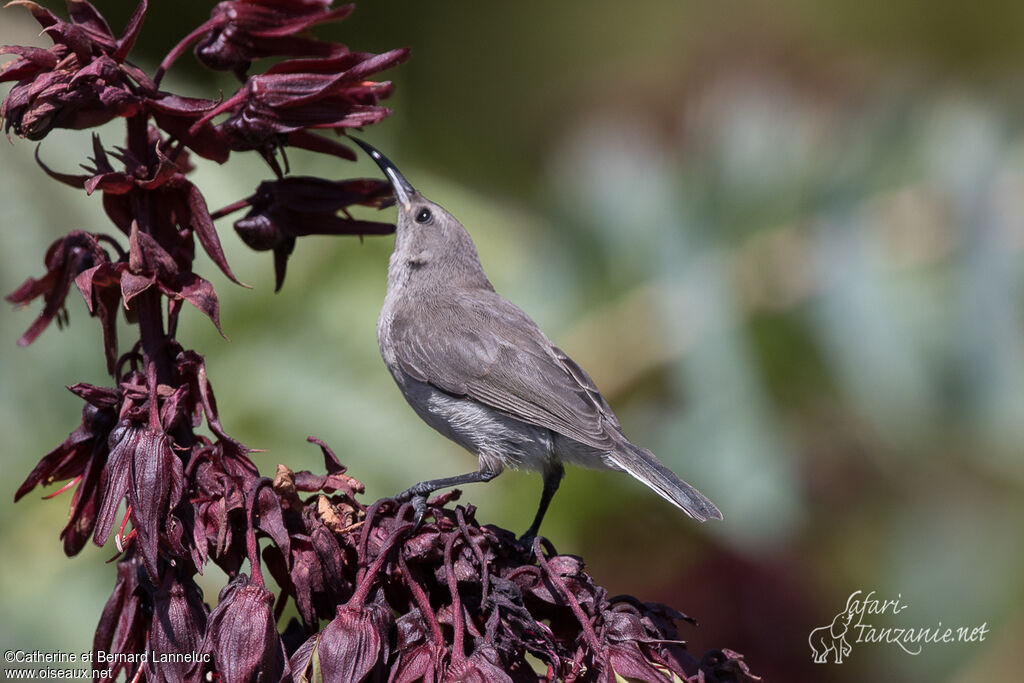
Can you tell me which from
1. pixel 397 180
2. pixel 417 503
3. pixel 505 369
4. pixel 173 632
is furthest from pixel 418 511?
pixel 397 180

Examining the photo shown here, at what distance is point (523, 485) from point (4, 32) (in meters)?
2.44

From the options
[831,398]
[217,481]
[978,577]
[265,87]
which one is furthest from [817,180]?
[217,481]

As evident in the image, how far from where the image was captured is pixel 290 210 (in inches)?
86.7

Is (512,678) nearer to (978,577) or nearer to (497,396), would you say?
(497,396)

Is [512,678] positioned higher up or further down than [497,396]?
further down

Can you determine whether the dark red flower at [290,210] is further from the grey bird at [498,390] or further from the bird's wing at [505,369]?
the bird's wing at [505,369]

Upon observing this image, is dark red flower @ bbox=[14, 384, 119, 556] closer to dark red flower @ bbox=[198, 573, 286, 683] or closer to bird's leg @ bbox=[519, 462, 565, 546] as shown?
dark red flower @ bbox=[198, 573, 286, 683]

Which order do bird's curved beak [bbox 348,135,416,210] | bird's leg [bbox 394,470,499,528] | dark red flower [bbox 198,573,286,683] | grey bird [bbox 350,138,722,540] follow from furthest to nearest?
bird's curved beak [bbox 348,135,416,210] → grey bird [bbox 350,138,722,540] → bird's leg [bbox 394,470,499,528] → dark red flower [bbox 198,573,286,683]

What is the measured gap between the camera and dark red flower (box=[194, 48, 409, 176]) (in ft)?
6.72

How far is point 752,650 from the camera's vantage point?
11.4 feet

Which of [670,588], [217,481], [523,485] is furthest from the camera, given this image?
[523,485]

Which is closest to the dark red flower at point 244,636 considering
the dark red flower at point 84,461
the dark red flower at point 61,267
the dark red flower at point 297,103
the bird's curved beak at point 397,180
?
the dark red flower at point 84,461

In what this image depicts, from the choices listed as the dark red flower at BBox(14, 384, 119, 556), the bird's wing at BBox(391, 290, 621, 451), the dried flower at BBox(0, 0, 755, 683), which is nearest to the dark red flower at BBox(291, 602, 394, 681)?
the dried flower at BBox(0, 0, 755, 683)

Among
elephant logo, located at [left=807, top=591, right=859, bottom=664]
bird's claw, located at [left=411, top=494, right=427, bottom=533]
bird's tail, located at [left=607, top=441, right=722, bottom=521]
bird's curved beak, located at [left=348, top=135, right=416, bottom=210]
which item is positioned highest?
bird's curved beak, located at [left=348, top=135, right=416, bottom=210]
